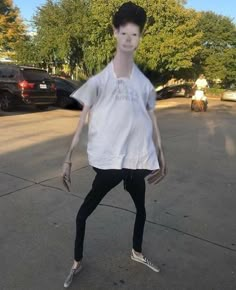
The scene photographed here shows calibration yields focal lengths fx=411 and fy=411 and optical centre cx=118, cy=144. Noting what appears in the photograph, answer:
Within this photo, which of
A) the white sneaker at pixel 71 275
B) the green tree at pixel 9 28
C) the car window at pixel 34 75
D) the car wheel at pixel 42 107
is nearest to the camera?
the white sneaker at pixel 71 275

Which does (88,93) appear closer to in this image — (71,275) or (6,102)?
(71,275)

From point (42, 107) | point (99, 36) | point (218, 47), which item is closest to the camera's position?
point (42, 107)

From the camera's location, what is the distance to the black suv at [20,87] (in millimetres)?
14586

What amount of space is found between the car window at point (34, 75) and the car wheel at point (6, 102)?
36.8 inches

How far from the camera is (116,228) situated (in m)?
4.06

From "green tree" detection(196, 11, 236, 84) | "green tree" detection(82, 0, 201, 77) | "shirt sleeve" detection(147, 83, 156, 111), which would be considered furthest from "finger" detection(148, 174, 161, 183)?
"green tree" detection(196, 11, 236, 84)

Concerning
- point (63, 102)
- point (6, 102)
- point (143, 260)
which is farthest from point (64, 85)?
point (143, 260)

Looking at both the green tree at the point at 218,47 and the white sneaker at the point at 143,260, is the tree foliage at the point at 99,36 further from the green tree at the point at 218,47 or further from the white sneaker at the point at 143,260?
the white sneaker at the point at 143,260

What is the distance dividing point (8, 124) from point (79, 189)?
659cm

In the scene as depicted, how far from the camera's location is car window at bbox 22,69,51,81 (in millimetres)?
14695

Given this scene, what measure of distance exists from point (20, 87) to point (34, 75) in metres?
0.81

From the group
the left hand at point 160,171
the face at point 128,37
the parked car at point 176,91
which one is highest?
the face at point 128,37

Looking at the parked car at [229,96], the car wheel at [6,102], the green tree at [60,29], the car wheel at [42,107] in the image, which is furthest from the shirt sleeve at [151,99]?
the parked car at [229,96]

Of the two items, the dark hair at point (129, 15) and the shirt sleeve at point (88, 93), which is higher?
the dark hair at point (129, 15)
